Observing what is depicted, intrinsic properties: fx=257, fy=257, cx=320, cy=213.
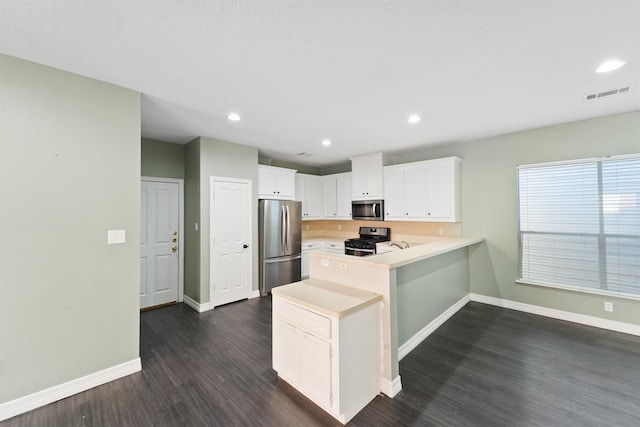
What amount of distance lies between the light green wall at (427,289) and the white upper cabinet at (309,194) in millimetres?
3185

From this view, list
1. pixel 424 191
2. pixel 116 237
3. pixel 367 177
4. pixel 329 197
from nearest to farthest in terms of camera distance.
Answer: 1. pixel 116 237
2. pixel 424 191
3. pixel 367 177
4. pixel 329 197

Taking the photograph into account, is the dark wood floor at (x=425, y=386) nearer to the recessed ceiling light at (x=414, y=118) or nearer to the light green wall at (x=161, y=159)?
the light green wall at (x=161, y=159)

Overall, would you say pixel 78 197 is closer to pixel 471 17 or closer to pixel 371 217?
pixel 471 17

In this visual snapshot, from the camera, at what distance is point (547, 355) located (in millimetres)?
2654

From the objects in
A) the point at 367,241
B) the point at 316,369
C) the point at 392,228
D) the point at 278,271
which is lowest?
the point at 316,369

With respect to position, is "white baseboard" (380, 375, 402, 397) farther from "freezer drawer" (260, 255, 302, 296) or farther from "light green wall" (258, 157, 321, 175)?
"light green wall" (258, 157, 321, 175)

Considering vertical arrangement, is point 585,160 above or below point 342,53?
below

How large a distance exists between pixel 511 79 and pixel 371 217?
3.26 metres

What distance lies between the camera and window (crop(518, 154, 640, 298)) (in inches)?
122

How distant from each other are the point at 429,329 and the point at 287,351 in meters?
1.90

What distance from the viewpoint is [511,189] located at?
155 inches

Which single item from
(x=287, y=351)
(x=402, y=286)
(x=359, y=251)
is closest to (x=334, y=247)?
(x=359, y=251)

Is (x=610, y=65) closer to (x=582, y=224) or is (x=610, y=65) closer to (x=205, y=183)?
(x=582, y=224)

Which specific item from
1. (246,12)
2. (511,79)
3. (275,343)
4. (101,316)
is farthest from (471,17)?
(101,316)
